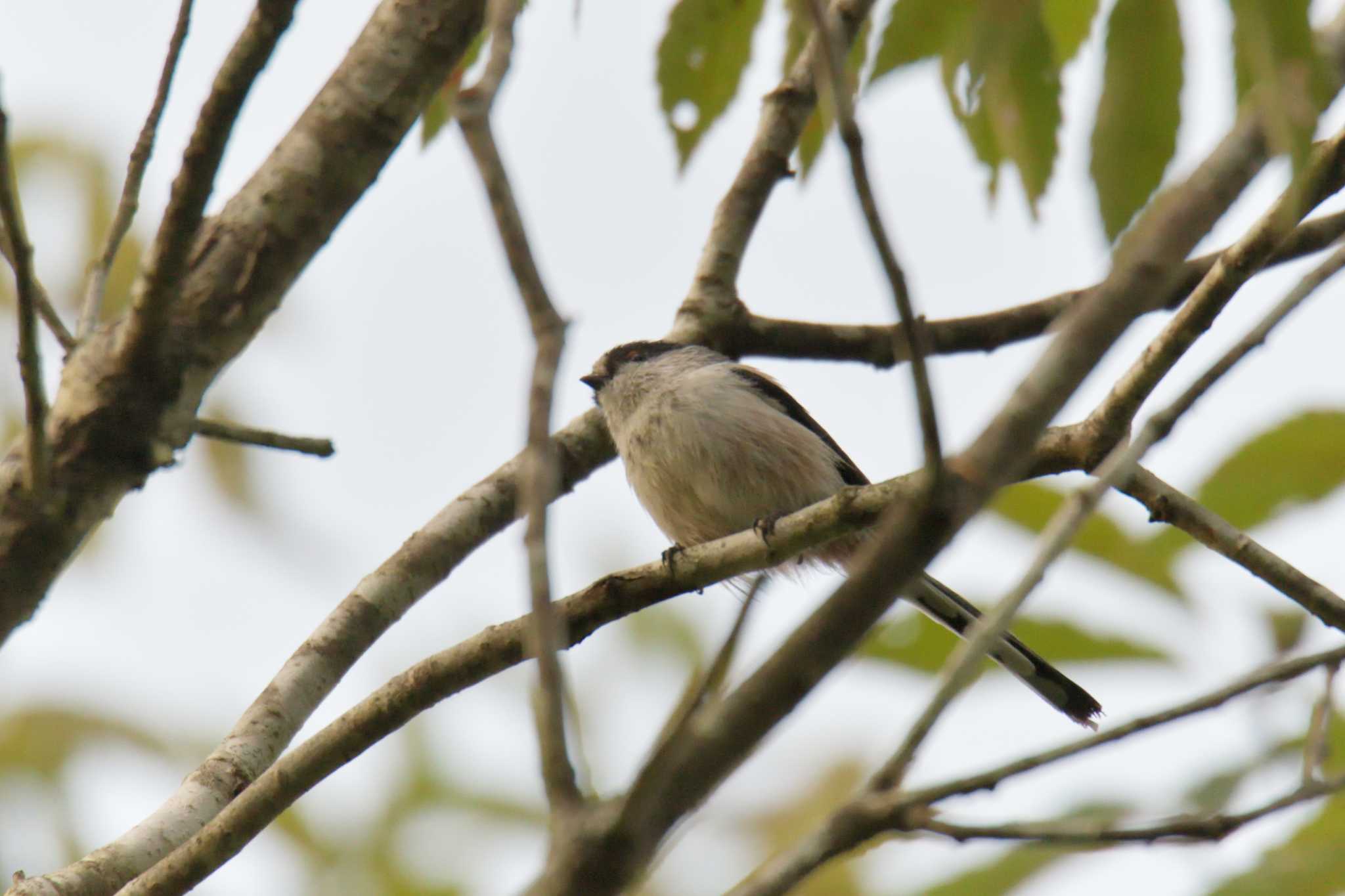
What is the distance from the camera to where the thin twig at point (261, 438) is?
8.14ft

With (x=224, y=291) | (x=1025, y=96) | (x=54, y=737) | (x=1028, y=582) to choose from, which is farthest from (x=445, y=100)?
(x=54, y=737)

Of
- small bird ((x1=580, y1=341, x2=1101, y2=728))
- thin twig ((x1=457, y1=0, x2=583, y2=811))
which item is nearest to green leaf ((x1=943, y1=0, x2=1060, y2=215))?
thin twig ((x1=457, y1=0, x2=583, y2=811))

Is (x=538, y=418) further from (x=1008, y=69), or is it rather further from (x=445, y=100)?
(x=445, y=100)

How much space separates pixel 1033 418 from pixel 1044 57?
1302 millimetres

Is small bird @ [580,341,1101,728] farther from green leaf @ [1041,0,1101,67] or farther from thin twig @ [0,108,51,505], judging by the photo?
thin twig @ [0,108,51,505]

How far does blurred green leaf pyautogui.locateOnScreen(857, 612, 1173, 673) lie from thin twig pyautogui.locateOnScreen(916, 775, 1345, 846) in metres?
1.00

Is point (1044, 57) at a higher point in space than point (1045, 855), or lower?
higher

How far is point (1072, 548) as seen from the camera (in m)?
2.87

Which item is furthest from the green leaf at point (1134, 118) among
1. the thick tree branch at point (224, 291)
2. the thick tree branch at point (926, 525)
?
the thick tree branch at point (224, 291)

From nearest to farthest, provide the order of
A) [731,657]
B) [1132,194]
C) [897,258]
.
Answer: [731,657] < [897,258] < [1132,194]

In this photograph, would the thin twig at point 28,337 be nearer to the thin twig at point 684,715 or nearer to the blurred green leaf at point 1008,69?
the thin twig at point 684,715

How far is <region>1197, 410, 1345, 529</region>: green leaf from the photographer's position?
2.61m

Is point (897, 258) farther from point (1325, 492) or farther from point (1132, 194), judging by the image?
point (1325, 492)

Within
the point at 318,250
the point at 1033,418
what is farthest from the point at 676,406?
the point at 1033,418
